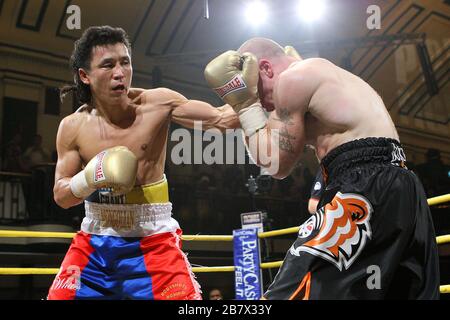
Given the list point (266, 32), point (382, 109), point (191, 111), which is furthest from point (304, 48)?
point (382, 109)

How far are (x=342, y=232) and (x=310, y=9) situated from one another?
245 inches

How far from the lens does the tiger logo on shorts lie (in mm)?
1294

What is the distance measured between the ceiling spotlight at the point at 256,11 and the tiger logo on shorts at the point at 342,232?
570cm

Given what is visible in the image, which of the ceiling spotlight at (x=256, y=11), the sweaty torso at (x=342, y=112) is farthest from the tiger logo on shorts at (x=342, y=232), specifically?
the ceiling spotlight at (x=256, y=11)

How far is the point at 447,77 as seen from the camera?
9.30m

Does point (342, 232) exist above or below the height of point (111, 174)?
below

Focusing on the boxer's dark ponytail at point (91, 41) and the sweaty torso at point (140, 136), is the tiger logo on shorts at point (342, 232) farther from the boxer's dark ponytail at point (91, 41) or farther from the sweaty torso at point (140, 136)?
the boxer's dark ponytail at point (91, 41)

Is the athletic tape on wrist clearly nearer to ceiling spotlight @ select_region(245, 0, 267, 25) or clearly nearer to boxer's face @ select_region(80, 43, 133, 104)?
boxer's face @ select_region(80, 43, 133, 104)

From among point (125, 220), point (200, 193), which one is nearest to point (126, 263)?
point (125, 220)

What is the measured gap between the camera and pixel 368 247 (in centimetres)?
130

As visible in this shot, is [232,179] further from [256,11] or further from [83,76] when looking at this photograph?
[83,76]

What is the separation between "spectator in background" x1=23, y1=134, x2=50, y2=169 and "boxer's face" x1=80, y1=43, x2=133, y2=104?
3589mm

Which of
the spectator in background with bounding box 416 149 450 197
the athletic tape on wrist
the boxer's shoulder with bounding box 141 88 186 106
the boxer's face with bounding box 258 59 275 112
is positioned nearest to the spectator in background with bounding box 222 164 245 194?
the spectator in background with bounding box 416 149 450 197
